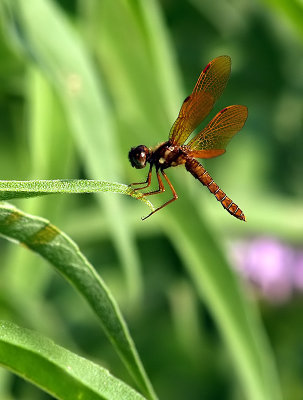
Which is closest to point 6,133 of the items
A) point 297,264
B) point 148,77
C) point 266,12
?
point 148,77

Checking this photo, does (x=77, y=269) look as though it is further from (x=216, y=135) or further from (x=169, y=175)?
(x=169, y=175)

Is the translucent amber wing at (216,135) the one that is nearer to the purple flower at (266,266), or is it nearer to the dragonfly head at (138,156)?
the dragonfly head at (138,156)

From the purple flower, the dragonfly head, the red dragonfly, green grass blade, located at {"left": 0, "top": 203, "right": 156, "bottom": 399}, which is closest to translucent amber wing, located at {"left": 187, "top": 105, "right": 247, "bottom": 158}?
the red dragonfly

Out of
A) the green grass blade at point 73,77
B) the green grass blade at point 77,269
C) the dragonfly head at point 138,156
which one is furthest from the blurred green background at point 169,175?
the green grass blade at point 77,269

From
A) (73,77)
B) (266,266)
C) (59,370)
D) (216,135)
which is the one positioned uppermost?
(266,266)

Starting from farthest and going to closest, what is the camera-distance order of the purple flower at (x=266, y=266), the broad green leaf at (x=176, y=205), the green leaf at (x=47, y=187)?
the purple flower at (x=266, y=266)
the broad green leaf at (x=176, y=205)
the green leaf at (x=47, y=187)

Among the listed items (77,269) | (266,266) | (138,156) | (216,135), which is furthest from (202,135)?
(266,266)

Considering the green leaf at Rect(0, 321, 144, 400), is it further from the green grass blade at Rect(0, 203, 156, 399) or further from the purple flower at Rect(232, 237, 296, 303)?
the purple flower at Rect(232, 237, 296, 303)
